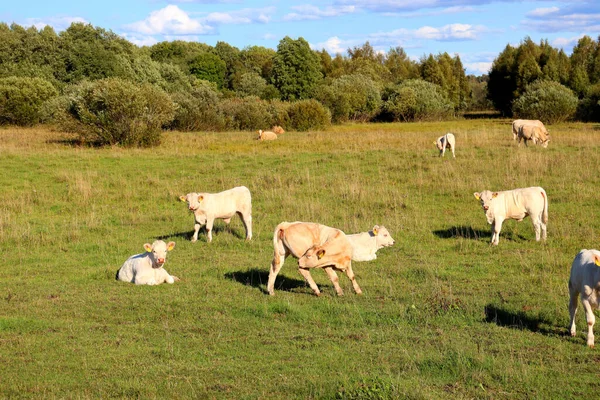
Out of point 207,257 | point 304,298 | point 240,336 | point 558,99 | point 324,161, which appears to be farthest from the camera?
point 558,99

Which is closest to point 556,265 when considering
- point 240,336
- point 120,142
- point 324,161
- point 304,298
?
point 304,298

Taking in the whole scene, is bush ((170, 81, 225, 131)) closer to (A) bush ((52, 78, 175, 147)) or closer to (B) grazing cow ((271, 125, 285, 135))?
(B) grazing cow ((271, 125, 285, 135))

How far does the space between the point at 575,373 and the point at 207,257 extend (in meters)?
8.68

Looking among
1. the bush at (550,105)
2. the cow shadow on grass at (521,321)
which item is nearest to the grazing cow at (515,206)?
the cow shadow on grass at (521,321)

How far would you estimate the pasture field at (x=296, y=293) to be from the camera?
7.77 m

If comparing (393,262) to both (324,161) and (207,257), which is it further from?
(324,161)

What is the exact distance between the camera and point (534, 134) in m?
31.9

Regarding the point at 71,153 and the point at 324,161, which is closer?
the point at 324,161

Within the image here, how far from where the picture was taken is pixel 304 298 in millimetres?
11258

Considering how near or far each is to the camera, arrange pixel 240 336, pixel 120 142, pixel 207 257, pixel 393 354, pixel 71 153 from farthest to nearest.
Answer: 1. pixel 120 142
2. pixel 71 153
3. pixel 207 257
4. pixel 240 336
5. pixel 393 354

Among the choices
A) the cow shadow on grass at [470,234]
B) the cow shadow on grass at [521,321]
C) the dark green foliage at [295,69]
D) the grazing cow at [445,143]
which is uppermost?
the dark green foliage at [295,69]

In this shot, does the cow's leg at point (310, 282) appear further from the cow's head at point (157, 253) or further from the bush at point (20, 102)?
the bush at point (20, 102)

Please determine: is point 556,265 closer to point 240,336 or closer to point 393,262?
point 393,262

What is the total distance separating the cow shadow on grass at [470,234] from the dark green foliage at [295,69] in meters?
54.9
